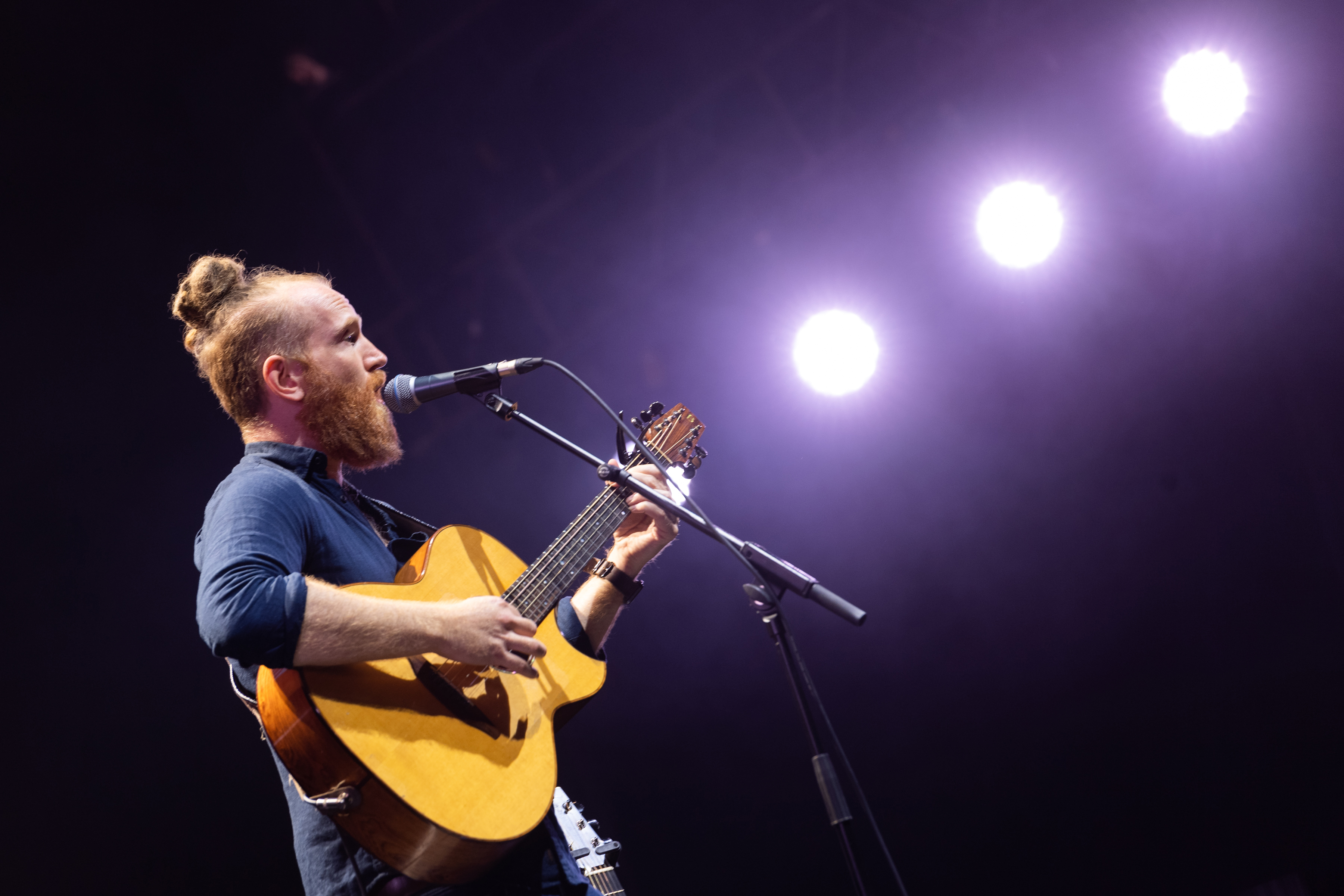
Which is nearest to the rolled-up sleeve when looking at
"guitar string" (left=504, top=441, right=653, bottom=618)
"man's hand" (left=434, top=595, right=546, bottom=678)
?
"man's hand" (left=434, top=595, right=546, bottom=678)

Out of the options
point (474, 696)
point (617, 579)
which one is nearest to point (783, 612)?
point (474, 696)

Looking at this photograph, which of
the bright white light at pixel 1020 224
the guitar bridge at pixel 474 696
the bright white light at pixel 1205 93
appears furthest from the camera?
the bright white light at pixel 1020 224

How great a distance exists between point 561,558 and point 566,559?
14 millimetres

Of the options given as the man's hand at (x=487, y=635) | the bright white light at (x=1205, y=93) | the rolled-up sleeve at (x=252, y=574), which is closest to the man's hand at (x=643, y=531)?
the man's hand at (x=487, y=635)

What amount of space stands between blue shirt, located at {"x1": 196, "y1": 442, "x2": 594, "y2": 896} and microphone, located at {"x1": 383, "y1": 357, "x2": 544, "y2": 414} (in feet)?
0.86

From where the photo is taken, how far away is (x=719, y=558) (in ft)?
15.1

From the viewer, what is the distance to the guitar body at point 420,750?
1.44 meters

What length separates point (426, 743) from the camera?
156 centimetres

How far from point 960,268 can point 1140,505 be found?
1.72 m

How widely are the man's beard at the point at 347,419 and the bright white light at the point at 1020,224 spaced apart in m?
3.75

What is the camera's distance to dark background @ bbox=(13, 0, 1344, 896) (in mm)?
3783

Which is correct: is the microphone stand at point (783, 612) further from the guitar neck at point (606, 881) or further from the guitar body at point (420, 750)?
the guitar neck at point (606, 881)

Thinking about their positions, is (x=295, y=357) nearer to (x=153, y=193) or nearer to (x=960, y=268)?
(x=153, y=193)

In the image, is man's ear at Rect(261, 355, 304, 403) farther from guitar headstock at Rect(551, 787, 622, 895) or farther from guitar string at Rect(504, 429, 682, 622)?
guitar headstock at Rect(551, 787, 622, 895)
